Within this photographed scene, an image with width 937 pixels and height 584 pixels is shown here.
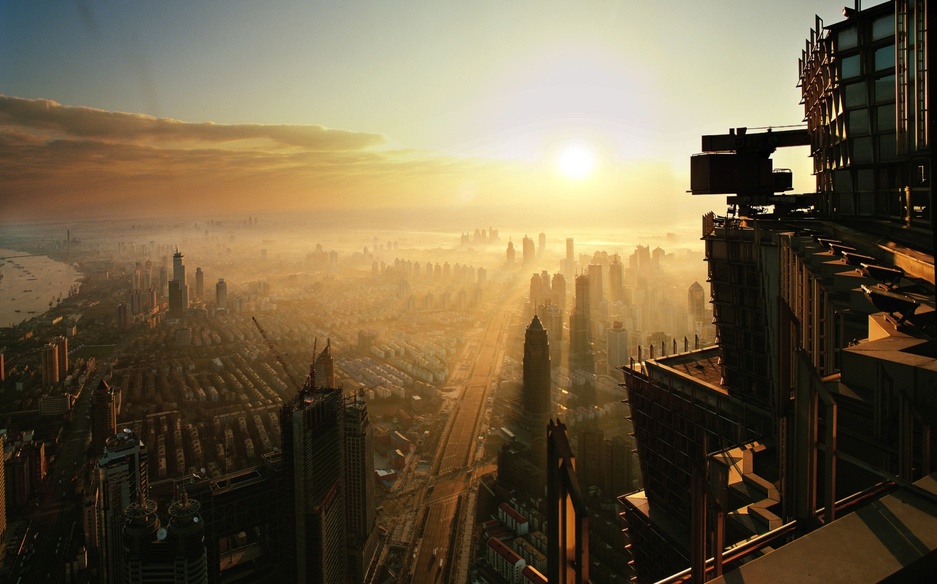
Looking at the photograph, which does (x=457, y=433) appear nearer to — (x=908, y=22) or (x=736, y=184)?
(x=736, y=184)

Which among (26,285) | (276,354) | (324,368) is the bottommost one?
(324,368)

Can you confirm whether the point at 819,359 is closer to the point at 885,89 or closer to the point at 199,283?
the point at 885,89

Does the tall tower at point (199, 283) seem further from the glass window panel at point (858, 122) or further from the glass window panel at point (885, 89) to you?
the glass window panel at point (885, 89)

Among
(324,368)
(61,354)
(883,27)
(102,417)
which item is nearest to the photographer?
(883,27)

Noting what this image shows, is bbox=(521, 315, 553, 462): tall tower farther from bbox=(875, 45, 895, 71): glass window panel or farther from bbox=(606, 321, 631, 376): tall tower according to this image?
bbox=(875, 45, 895, 71): glass window panel

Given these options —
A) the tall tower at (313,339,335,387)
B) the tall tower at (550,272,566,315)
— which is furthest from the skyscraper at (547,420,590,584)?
the tall tower at (550,272,566,315)

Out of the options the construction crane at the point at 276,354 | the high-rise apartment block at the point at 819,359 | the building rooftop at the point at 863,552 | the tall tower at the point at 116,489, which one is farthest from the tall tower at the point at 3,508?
the building rooftop at the point at 863,552

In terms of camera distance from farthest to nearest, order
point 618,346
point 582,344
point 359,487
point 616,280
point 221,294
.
Result: 1. point 221,294
2. point 616,280
3. point 582,344
4. point 618,346
5. point 359,487

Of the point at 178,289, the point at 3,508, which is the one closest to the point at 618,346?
the point at 3,508
